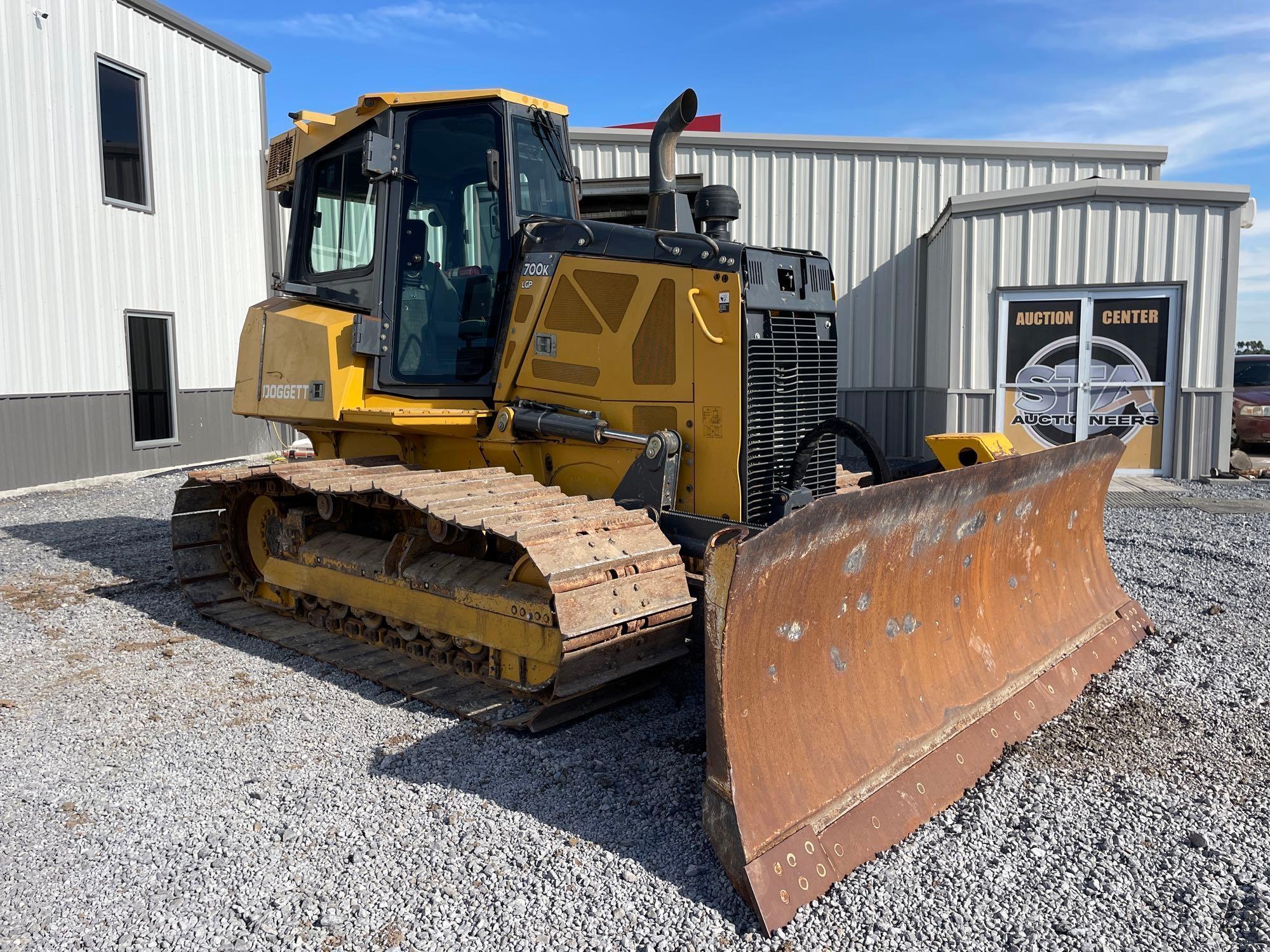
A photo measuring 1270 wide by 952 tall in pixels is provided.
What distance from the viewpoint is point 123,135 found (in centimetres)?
1241

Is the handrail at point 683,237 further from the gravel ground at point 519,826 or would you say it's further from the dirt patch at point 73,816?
the dirt patch at point 73,816

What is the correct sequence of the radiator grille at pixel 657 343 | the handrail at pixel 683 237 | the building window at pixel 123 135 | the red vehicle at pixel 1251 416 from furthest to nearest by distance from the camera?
1. the red vehicle at pixel 1251 416
2. the building window at pixel 123 135
3. the radiator grille at pixel 657 343
4. the handrail at pixel 683 237

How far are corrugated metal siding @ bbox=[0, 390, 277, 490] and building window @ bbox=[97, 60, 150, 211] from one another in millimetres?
2725

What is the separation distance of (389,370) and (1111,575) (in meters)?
4.29

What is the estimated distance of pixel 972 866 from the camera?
2.89 m

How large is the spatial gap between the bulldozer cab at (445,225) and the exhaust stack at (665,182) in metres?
0.61

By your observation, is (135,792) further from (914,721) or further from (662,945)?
(914,721)

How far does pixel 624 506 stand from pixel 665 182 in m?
1.84

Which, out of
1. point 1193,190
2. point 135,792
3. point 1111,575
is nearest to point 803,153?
point 1193,190

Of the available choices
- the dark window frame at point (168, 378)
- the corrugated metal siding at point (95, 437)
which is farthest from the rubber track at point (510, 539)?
the dark window frame at point (168, 378)

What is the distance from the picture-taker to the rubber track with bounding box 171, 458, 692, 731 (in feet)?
12.1

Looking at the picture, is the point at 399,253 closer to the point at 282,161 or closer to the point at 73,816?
the point at 282,161

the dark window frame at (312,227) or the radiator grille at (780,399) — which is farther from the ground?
the dark window frame at (312,227)

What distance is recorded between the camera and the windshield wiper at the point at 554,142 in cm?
526
